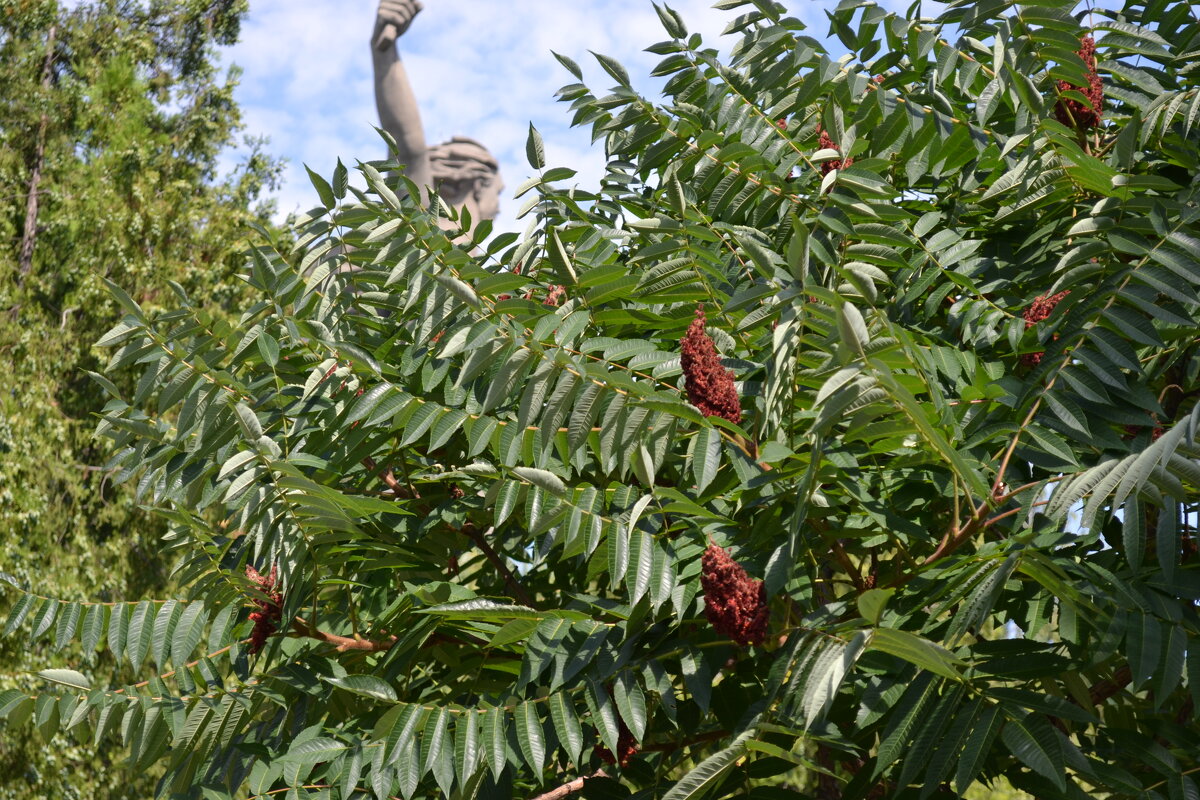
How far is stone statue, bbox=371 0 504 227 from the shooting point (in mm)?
23656

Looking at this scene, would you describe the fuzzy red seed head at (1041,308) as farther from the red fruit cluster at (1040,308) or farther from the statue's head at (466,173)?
the statue's head at (466,173)

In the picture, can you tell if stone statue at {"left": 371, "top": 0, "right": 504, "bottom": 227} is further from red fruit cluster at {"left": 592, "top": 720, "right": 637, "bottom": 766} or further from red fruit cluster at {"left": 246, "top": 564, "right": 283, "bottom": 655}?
red fruit cluster at {"left": 592, "top": 720, "right": 637, "bottom": 766}

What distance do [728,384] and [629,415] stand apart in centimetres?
26

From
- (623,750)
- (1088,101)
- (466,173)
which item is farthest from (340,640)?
(466,173)

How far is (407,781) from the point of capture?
266 centimetres

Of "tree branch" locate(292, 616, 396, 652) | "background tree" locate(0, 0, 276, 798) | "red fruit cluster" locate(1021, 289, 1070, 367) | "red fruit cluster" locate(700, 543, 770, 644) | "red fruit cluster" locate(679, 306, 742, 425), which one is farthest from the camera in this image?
"background tree" locate(0, 0, 276, 798)

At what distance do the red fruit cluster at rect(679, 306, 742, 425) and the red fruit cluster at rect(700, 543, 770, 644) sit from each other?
1.18 feet

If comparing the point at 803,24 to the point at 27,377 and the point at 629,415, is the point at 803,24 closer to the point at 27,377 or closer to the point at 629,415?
the point at 629,415

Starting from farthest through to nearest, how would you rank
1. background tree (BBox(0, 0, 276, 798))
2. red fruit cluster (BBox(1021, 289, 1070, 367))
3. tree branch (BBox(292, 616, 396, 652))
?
1. background tree (BBox(0, 0, 276, 798))
2. tree branch (BBox(292, 616, 396, 652))
3. red fruit cluster (BBox(1021, 289, 1070, 367))

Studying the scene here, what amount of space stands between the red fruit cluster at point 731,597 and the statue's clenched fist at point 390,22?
22.9 m

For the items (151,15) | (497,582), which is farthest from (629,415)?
(151,15)

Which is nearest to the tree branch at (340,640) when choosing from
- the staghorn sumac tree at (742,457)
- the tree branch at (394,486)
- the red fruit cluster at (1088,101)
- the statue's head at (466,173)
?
the staghorn sumac tree at (742,457)

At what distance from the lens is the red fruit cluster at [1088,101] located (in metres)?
3.44

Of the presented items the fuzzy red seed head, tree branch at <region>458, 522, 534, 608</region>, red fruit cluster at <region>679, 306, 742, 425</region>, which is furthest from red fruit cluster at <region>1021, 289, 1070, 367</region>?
tree branch at <region>458, 522, 534, 608</region>
